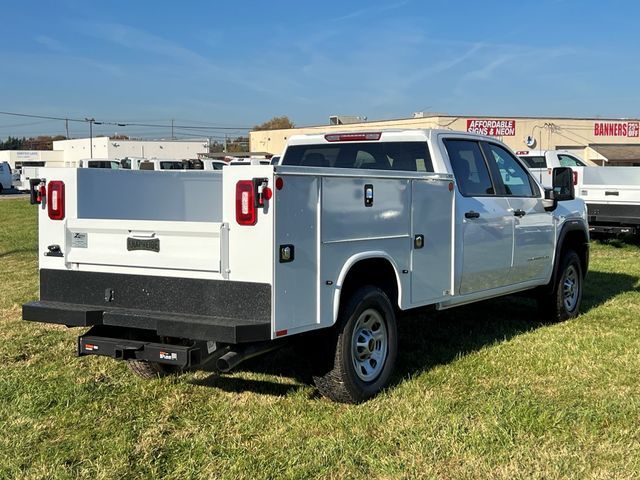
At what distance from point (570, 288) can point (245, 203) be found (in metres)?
5.22

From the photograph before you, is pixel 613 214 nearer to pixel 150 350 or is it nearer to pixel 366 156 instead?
pixel 366 156

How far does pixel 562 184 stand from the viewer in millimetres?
7523

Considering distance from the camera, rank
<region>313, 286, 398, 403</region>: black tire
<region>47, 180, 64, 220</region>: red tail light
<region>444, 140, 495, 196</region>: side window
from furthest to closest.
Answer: <region>444, 140, 495, 196</region>: side window → <region>47, 180, 64, 220</region>: red tail light → <region>313, 286, 398, 403</region>: black tire

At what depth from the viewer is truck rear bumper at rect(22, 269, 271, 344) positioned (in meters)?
4.33

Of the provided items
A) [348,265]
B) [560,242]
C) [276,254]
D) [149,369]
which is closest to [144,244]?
[276,254]

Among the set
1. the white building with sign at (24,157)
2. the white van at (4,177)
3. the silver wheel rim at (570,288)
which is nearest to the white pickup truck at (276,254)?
the silver wheel rim at (570,288)

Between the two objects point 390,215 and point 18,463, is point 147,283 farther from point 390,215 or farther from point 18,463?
point 390,215

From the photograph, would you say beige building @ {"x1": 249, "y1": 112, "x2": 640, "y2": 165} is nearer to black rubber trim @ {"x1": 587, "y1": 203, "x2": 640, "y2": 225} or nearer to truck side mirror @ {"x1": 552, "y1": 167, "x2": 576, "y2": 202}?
black rubber trim @ {"x1": 587, "y1": 203, "x2": 640, "y2": 225}

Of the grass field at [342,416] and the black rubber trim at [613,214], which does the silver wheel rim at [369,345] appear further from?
the black rubber trim at [613,214]

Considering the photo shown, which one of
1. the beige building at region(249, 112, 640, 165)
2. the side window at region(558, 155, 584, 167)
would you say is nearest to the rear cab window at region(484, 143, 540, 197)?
the side window at region(558, 155, 584, 167)

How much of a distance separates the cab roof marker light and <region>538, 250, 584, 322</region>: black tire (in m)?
2.83

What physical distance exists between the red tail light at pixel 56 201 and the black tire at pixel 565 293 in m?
5.19

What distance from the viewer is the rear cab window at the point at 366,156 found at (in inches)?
247

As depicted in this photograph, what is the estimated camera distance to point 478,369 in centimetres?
605
